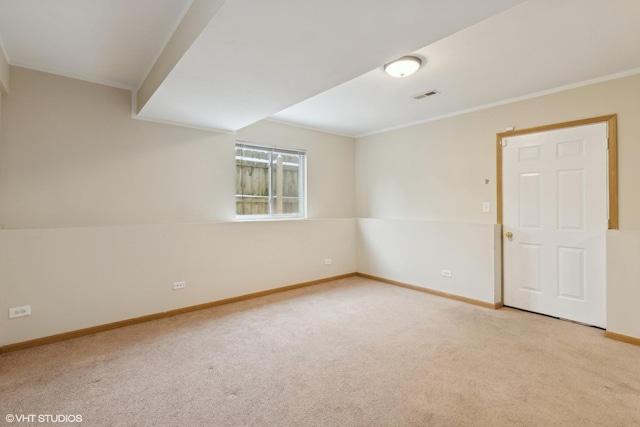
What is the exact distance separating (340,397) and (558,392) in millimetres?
1425

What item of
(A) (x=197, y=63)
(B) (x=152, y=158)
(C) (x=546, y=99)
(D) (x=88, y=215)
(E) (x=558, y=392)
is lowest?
(E) (x=558, y=392)

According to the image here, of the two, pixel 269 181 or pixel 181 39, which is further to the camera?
pixel 269 181

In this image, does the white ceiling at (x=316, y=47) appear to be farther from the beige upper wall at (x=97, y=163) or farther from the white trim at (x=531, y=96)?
the beige upper wall at (x=97, y=163)

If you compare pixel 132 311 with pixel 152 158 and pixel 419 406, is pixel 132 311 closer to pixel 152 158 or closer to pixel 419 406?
pixel 152 158

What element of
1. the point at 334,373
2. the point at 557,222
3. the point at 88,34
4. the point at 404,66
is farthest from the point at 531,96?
the point at 88,34

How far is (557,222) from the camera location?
3271 millimetres

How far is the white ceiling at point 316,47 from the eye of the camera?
1.61 m

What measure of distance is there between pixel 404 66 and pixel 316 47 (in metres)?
1.08

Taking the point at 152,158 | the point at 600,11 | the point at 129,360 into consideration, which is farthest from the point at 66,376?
the point at 600,11

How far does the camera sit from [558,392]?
196cm

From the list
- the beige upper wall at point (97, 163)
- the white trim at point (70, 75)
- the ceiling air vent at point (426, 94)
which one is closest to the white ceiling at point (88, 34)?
the white trim at point (70, 75)

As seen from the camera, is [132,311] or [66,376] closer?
[66,376]

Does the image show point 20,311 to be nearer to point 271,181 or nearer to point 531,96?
point 271,181

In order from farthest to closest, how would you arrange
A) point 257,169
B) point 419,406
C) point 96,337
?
point 257,169, point 96,337, point 419,406
